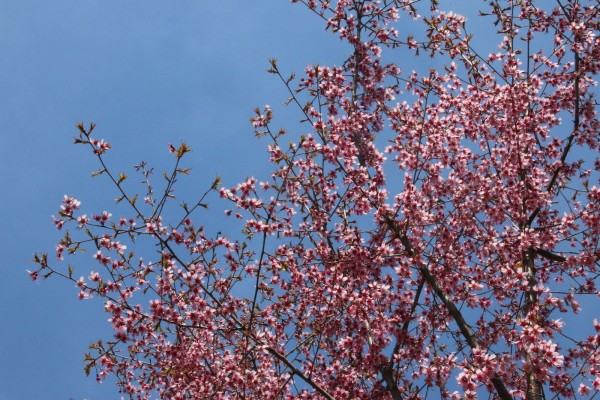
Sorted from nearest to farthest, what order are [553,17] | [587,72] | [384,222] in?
[384,222] → [587,72] → [553,17]

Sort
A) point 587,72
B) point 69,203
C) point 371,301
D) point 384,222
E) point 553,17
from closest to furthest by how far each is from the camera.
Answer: point 69,203 < point 371,301 < point 384,222 < point 587,72 < point 553,17

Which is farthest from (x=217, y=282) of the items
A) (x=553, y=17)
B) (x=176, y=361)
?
(x=553, y=17)

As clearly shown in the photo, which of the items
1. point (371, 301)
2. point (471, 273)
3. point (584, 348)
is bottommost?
point (584, 348)

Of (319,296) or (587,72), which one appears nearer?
(319,296)

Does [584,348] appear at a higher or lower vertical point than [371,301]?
lower

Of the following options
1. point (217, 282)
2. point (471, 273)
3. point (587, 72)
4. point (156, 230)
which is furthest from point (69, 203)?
point (587, 72)

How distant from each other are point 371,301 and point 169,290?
10.6 feet

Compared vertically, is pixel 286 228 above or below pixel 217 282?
above

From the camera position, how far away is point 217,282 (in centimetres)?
895

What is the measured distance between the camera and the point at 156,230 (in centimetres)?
811

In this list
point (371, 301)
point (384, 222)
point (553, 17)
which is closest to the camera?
point (371, 301)

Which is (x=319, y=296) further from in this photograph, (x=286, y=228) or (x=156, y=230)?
(x=156, y=230)

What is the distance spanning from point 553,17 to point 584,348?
802cm

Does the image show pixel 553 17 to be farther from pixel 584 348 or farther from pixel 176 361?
pixel 176 361
